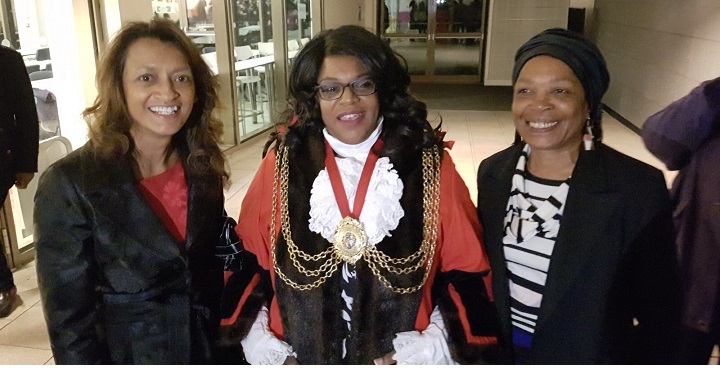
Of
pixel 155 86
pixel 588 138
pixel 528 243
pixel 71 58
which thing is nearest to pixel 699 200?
pixel 588 138

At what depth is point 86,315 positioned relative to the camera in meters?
1.46

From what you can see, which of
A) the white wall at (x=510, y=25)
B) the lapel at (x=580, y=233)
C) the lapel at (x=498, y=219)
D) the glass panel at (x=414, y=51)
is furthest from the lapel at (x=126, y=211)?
the glass panel at (x=414, y=51)

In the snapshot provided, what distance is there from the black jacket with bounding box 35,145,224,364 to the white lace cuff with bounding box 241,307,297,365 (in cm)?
19

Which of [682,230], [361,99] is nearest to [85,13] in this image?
[361,99]

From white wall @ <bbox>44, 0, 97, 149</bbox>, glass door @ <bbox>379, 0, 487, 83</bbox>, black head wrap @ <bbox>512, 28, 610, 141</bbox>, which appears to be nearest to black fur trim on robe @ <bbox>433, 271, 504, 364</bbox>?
black head wrap @ <bbox>512, 28, 610, 141</bbox>

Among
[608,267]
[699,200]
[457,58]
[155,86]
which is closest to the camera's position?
[608,267]

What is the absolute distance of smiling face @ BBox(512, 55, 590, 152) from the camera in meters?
1.45

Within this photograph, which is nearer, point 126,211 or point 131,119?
point 126,211

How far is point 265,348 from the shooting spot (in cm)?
148

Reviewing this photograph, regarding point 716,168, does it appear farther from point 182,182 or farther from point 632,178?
point 182,182

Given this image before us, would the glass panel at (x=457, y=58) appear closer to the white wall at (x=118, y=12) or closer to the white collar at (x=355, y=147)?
the white wall at (x=118, y=12)

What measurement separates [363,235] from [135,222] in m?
0.60

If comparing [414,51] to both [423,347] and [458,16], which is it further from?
[423,347]

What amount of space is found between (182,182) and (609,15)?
10.4 metres
